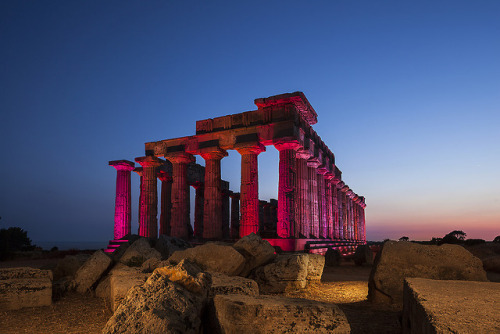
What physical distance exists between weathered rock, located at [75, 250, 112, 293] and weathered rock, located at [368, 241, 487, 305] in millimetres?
6069

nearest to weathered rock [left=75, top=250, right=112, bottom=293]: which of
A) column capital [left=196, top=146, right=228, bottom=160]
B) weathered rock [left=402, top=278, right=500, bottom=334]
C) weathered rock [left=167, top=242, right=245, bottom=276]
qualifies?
weathered rock [left=167, top=242, right=245, bottom=276]

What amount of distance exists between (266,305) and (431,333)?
1.59m

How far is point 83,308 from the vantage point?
6.28 metres

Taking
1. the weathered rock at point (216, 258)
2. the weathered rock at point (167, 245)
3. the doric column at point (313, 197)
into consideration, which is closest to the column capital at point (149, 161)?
the weathered rock at point (167, 245)

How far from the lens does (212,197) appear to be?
1995cm

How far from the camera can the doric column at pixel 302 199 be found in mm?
18125

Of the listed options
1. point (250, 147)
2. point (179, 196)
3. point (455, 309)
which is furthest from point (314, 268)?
point (179, 196)

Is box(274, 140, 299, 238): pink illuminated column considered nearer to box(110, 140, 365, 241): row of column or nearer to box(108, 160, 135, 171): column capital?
box(110, 140, 365, 241): row of column

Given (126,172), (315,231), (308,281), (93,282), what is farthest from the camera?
(126,172)

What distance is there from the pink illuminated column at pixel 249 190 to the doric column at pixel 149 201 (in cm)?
726

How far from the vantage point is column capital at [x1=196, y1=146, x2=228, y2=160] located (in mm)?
19853

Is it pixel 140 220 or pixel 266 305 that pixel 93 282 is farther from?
pixel 140 220

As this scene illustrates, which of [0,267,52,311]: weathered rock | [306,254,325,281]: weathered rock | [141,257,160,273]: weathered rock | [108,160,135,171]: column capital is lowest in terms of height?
[306,254,325,281]: weathered rock

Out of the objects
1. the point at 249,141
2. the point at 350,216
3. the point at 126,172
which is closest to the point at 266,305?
the point at 249,141
